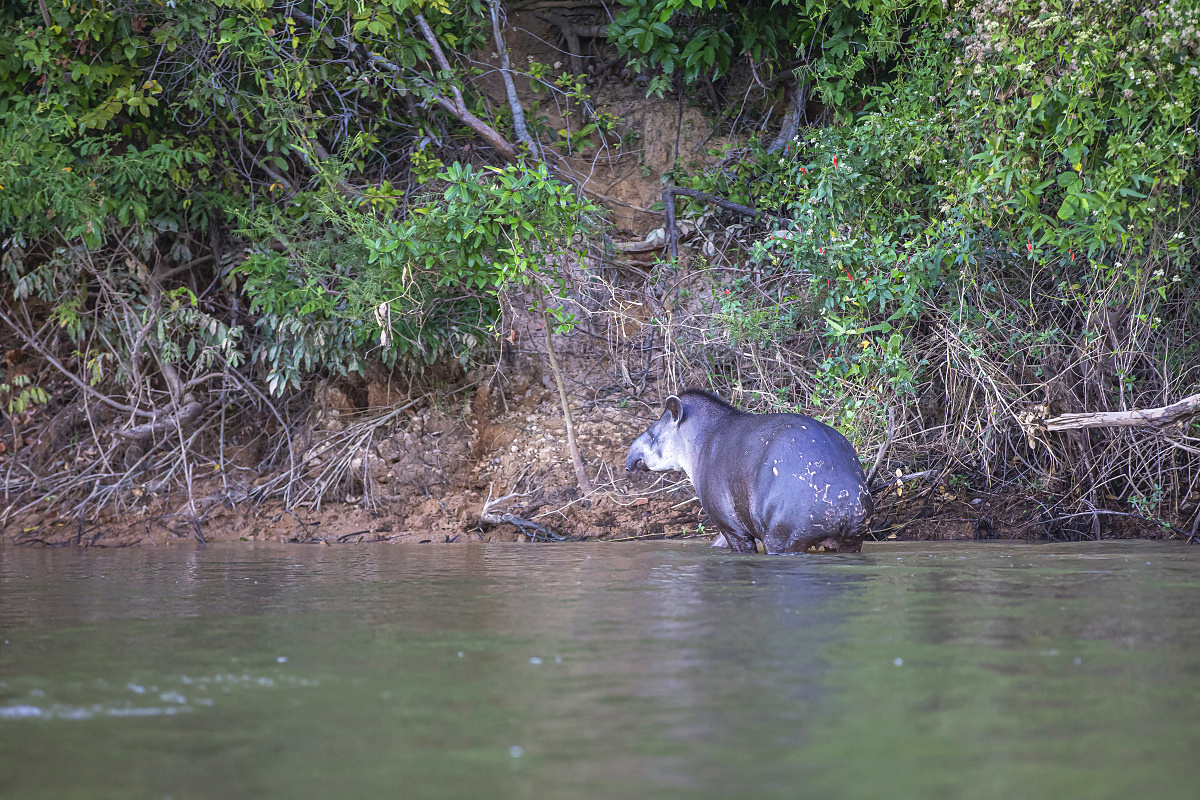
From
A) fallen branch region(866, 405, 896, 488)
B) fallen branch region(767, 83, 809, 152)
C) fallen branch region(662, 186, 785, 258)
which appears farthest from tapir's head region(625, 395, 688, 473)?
fallen branch region(767, 83, 809, 152)

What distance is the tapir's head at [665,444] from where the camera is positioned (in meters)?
8.26

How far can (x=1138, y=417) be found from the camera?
276 inches

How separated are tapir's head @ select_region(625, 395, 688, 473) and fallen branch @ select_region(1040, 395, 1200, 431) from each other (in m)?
2.55

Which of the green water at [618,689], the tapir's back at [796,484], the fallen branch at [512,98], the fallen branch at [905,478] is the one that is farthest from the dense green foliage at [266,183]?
the green water at [618,689]

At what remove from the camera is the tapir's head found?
826 cm

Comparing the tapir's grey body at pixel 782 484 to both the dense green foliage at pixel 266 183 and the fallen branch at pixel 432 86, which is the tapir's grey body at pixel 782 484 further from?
the fallen branch at pixel 432 86

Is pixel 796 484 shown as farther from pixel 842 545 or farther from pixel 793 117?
pixel 793 117

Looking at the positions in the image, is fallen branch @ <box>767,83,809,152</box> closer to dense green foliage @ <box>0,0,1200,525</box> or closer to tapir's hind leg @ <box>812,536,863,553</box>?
dense green foliage @ <box>0,0,1200,525</box>

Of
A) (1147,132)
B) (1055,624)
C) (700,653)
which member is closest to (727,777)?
(700,653)

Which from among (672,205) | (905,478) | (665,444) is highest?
(672,205)

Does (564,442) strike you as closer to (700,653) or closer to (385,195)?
(385,195)

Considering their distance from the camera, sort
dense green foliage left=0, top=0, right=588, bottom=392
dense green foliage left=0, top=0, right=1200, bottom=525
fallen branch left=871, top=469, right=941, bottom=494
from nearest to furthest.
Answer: dense green foliage left=0, top=0, right=1200, bottom=525, fallen branch left=871, top=469, right=941, bottom=494, dense green foliage left=0, top=0, right=588, bottom=392

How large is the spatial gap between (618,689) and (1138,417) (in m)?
5.25

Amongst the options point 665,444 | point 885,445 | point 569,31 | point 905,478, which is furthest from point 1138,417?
point 569,31
